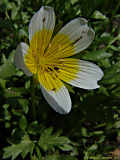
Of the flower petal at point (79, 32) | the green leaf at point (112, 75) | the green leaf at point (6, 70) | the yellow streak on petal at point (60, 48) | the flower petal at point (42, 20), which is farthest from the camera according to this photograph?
the green leaf at point (112, 75)

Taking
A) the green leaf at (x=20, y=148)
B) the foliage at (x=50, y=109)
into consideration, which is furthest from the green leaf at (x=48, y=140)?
the green leaf at (x=20, y=148)

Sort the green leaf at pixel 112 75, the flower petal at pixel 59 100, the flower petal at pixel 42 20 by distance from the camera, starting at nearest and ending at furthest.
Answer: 1. the flower petal at pixel 59 100
2. the flower petal at pixel 42 20
3. the green leaf at pixel 112 75

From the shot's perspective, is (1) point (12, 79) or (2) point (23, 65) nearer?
(2) point (23, 65)

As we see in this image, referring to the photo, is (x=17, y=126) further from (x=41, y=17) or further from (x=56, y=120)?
(x=41, y=17)

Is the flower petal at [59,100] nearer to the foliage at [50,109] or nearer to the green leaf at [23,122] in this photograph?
the foliage at [50,109]

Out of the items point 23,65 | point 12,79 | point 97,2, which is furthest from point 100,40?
point 23,65

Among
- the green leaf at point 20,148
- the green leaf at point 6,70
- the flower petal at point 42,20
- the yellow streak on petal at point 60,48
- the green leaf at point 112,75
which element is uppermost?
the flower petal at point 42,20

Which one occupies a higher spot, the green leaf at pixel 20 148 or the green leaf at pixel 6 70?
the green leaf at pixel 6 70

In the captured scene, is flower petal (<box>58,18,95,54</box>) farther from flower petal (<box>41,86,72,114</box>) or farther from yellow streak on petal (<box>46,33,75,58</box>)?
flower petal (<box>41,86,72,114</box>)
